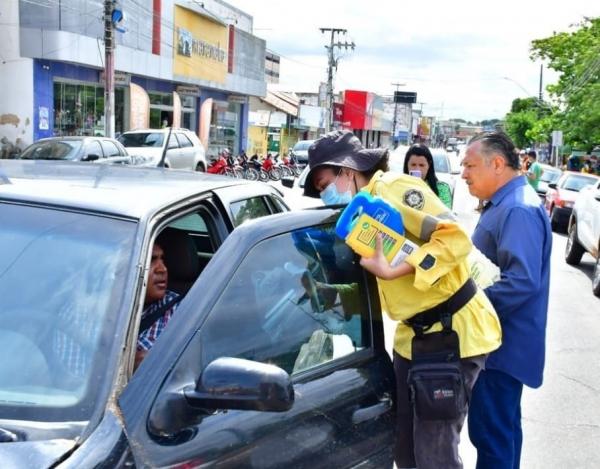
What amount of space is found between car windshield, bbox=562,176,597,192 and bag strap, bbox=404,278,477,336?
1614cm

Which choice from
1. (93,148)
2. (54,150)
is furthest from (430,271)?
(93,148)

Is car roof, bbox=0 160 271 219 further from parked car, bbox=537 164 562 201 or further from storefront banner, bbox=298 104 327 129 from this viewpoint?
storefront banner, bbox=298 104 327 129

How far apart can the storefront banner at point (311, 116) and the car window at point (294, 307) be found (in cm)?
5419

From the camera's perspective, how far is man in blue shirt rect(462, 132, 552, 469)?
305cm

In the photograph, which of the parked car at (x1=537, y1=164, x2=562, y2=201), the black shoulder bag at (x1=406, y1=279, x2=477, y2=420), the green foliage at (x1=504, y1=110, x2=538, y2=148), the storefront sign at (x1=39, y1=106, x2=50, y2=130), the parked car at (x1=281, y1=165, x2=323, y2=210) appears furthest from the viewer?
the green foliage at (x1=504, y1=110, x2=538, y2=148)

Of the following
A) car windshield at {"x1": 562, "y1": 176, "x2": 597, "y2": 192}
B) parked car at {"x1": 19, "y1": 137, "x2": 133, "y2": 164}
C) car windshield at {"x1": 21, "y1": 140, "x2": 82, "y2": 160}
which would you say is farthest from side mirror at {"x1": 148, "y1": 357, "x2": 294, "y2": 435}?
car windshield at {"x1": 562, "y1": 176, "x2": 597, "y2": 192}

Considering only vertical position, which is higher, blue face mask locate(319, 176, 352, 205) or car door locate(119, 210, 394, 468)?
blue face mask locate(319, 176, 352, 205)

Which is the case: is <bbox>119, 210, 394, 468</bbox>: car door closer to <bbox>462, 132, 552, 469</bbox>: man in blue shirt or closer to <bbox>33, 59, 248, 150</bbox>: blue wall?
<bbox>462, 132, 552, 469</bbox>: man in blue shirt

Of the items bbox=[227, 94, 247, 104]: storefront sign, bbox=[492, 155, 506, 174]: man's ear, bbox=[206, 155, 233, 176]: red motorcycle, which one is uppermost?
bbox=[227, 94, 247, 104]: storefront sign

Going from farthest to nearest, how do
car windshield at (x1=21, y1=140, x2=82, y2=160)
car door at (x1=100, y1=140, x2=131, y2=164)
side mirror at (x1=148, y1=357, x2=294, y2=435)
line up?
car door at (x1=100, y1=140, x2=131, y2=164)
car windshield at (x1=21, y1=140, x2=82, y2=160)
side mirror at (x1=148, y1=357, x2=294, y2=435)

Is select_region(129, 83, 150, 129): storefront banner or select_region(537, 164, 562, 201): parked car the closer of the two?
select_region(537, 164, 562, 201): parked car

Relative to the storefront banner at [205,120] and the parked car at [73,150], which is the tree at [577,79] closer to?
the storefront banner at [205,120]

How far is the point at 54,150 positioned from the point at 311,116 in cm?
4469

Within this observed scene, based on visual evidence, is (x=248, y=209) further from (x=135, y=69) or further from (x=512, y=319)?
(x=135, y=69)
